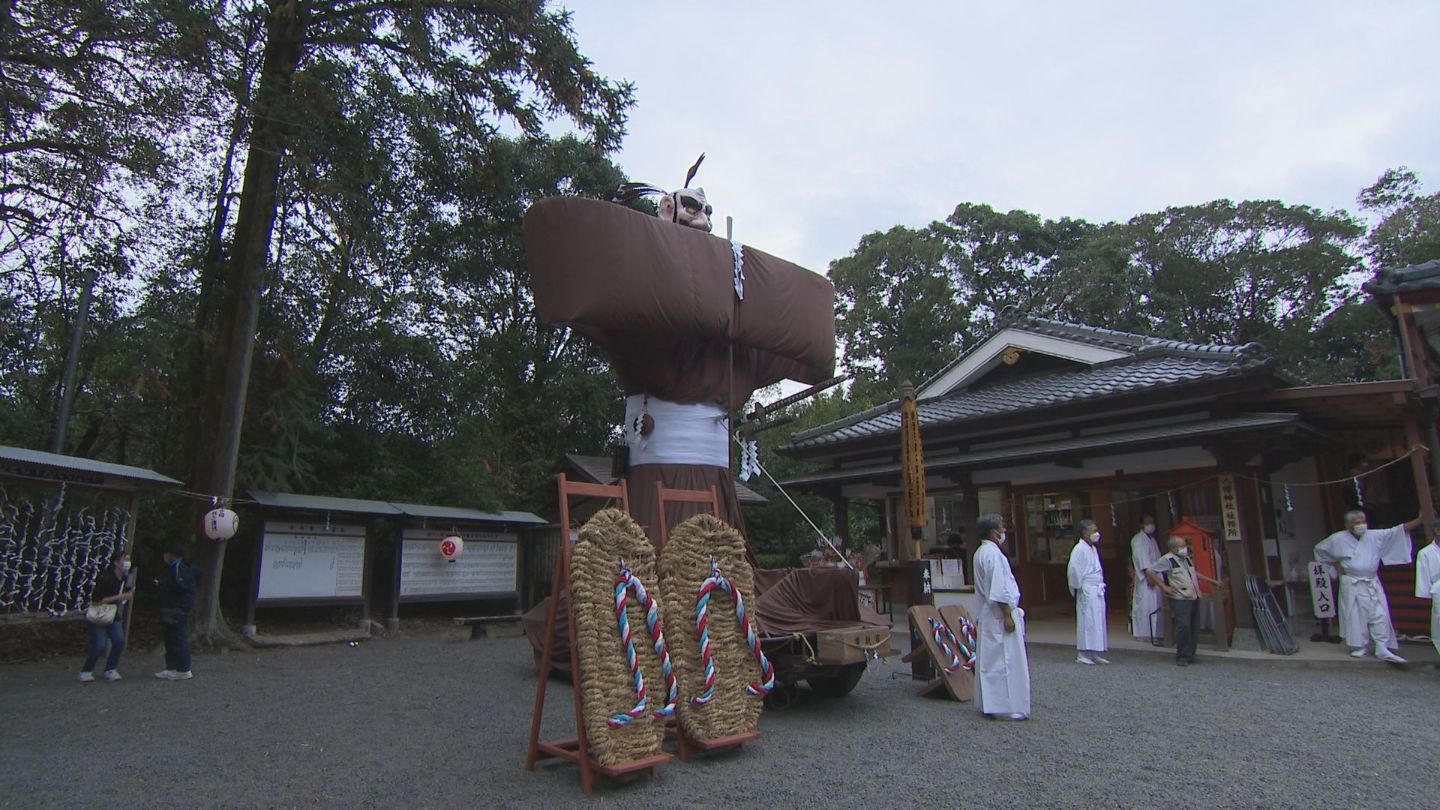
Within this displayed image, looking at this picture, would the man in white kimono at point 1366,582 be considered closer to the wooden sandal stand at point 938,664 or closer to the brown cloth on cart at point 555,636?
the wooden sandal stand at point 938,664

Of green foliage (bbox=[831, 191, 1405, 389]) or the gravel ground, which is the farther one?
green foliage (bbox=[831, 191, 1405, 389])

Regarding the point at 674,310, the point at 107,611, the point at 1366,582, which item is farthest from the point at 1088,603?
the point at 107,611

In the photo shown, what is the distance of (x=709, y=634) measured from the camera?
4.27m

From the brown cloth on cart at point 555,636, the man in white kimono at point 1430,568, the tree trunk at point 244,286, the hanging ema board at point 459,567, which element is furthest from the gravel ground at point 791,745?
the hanging ema board at point 459,567

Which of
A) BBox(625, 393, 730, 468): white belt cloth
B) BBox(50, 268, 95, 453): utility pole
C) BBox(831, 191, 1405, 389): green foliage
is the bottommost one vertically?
BBox(625, 393, 730, 468): white belt cloth

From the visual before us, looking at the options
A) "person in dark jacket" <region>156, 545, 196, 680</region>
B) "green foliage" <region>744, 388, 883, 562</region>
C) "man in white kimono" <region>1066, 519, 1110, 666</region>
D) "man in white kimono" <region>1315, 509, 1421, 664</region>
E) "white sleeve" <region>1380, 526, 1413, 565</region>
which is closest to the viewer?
"person in dark jacket" <region>156, 545, 196, 680</region>

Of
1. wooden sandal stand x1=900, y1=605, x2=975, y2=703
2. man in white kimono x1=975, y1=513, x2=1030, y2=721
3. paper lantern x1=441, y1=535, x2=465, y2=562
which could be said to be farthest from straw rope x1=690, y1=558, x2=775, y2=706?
paper lantern x1=441, y1=535, x2=465, y2=562

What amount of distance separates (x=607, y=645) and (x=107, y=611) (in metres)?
6.03

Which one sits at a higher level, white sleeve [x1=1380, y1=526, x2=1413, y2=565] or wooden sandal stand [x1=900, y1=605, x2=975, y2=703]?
white sleeve [x1=1380, y1=526, x2=1413, y2=565]

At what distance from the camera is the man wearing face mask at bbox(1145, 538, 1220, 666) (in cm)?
787

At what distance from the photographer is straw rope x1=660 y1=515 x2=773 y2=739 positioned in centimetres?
411

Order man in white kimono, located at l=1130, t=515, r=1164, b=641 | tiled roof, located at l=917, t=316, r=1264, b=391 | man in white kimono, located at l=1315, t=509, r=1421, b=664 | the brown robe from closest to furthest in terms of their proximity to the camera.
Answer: the brown robe, man in white kimono, located at l=1315, t=509, r=1421, b=664, man in white kimono, located at l=1130, t=515, r=1164, b=641, tiled roof, located at l=917, t=316, r=1264, b=391

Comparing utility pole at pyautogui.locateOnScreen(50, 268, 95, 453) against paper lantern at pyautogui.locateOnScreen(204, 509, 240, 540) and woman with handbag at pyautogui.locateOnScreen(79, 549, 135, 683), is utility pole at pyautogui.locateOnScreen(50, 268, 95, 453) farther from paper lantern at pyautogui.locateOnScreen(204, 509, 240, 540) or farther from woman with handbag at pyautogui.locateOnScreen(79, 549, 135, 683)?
woman with handbag at pyautogui.locateOnScreen(79, 549, 135, 683)

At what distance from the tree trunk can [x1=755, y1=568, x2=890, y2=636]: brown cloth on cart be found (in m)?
7.03
